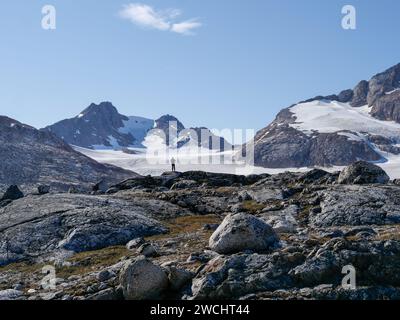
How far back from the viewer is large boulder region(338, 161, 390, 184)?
190 feet

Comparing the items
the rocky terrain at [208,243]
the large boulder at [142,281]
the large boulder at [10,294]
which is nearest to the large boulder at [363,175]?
the rocky terrain at [208,243]

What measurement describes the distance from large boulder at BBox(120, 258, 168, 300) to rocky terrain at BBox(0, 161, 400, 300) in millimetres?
44

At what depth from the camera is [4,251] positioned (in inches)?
1505

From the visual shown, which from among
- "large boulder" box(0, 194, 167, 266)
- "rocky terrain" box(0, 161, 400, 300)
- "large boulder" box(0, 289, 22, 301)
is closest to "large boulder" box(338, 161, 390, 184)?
"rocky terrain" box(0, 161, 400, 300)

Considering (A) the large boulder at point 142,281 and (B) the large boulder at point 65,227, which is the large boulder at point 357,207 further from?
(A) the large boulder at point 142,281

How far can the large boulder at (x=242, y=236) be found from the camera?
28203 mm

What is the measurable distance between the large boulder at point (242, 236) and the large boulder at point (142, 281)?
15.8 feet

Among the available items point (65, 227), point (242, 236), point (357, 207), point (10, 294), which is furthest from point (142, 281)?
point (357, 207)

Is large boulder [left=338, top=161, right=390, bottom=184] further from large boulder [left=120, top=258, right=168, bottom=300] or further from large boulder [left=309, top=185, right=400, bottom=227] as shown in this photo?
large boulder [left=120, top=258, right=168, bottom=300]
